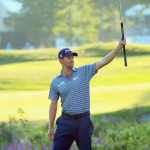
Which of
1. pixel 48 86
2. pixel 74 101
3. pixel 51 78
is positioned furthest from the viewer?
pixel 51 78

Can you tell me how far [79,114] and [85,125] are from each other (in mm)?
134

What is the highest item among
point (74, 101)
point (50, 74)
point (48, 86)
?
point (74, 101)

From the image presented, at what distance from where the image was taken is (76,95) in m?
5.47

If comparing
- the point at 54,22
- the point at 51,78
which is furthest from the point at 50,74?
the point at 54,22

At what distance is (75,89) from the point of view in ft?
18.0

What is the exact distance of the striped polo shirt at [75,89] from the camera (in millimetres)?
5449

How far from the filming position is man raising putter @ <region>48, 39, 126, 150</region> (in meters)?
5.44

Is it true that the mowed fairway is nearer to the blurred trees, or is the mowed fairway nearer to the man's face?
the man's face

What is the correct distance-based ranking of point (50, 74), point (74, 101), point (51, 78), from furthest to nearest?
point (50, 74), point (51, 78), point (74, 101)

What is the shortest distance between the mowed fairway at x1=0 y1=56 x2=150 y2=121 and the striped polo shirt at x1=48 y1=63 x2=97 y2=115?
6.85 metres

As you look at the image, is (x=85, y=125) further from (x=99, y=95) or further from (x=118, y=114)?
(x=99, y=95)

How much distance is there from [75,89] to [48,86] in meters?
17.4

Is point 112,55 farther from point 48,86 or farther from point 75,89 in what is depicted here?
point 48,86

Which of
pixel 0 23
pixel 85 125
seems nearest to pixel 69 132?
pixel 85 125
